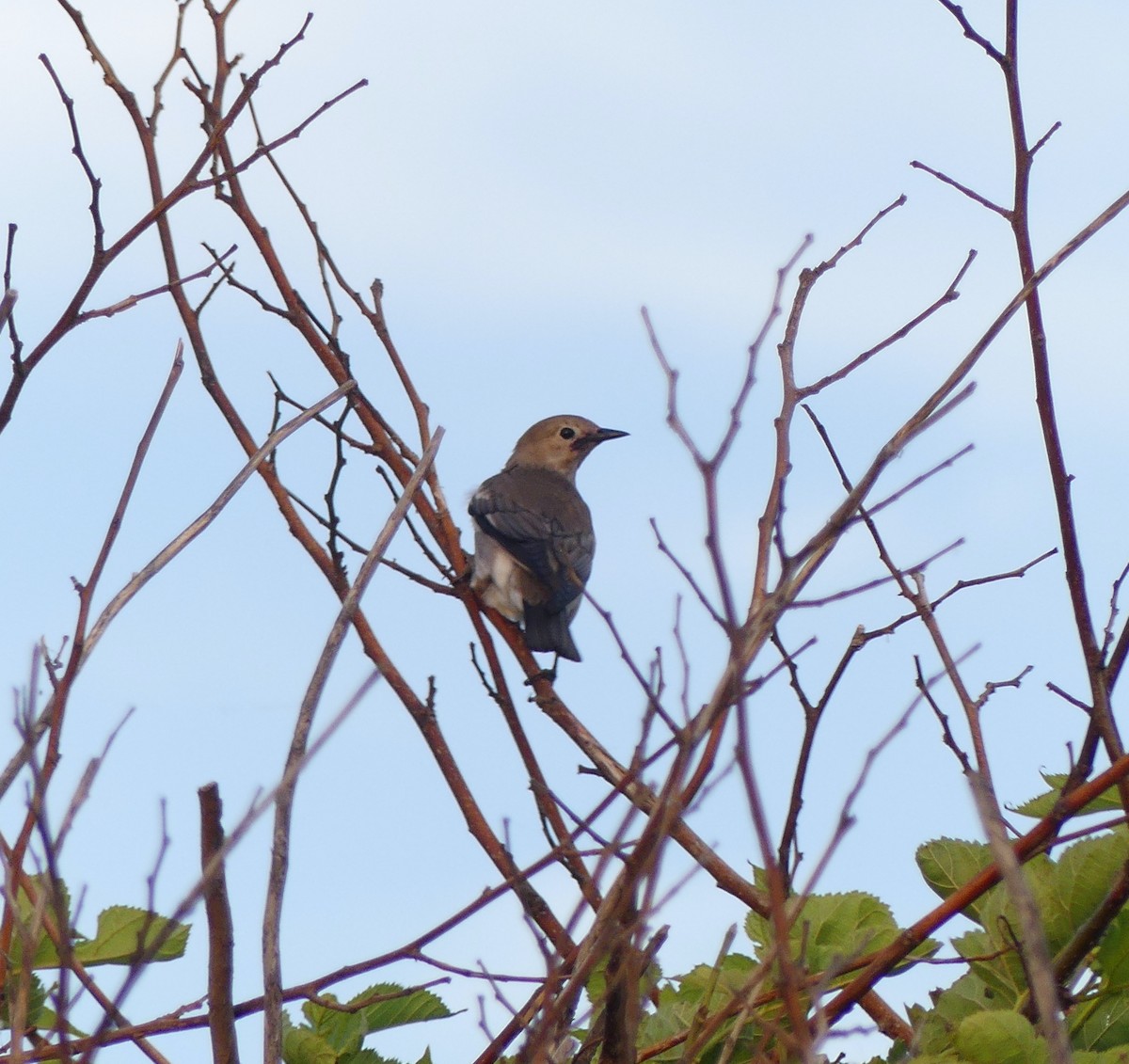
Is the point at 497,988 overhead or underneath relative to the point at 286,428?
underneath

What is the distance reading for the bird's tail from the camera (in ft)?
22.8

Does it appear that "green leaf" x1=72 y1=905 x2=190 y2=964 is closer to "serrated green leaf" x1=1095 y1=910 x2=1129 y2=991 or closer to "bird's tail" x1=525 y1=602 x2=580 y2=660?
"serrated green leaf" x1=1095 y1=910 x2=1129 y2=991

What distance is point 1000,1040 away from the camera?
7.53 feet

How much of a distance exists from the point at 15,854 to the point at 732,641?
0.98 m

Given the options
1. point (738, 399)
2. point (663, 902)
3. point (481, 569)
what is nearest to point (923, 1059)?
point (663, 902)

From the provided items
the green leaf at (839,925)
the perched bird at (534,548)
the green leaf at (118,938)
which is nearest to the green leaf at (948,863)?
the green leaf at (839,925)

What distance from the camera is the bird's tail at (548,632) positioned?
695cm

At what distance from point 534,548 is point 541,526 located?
43cm

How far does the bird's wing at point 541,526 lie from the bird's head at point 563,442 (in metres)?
0.76

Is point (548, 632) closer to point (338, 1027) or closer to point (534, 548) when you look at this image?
point (534, 548)

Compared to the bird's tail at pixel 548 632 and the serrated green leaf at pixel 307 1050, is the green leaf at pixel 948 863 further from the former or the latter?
the bird's tail at pixel 548 632

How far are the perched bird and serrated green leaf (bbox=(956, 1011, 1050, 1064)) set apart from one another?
13.3 feet

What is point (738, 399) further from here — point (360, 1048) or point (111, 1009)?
point (360, 1048)

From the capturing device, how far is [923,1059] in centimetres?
216
